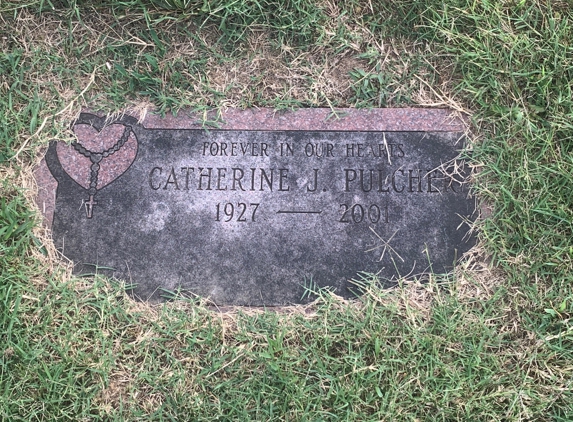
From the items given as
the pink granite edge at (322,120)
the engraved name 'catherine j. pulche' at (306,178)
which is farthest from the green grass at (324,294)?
the engraved name 'catherine j. pulche' at (306,178)

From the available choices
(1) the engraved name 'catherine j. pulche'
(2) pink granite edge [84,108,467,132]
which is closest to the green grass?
(2) pink granite edge [84,108,467,132]

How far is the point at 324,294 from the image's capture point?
7.79 ft

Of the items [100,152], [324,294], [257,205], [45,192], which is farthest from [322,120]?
[45,192]

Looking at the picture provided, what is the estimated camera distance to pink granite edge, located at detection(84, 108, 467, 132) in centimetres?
253

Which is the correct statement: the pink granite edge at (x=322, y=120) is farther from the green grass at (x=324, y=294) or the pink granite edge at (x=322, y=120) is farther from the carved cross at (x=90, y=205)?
the carved cross at (x=90, y=205)

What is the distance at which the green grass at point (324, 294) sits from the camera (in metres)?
2.25

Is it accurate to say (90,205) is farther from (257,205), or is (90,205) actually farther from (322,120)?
(322,120)

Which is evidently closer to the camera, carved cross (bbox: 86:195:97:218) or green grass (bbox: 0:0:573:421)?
green grass (bbox: 0:0:573:421)

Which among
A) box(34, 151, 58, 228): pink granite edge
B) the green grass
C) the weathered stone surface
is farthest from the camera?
box(34, 151, 58, 228): pink granite edge

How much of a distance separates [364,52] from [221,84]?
68 centimetres

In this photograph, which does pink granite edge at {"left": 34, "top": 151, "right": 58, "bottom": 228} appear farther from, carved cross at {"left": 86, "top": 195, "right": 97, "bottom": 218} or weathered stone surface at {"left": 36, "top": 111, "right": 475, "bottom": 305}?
→ carved cross at {"left": 86, "top": 195, "right": 97, "bottom": 218}

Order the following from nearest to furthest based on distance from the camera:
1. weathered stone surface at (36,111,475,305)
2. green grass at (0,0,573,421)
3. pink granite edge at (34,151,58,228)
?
green grass at (0,0,573,421), weathered stone surface at (36,111,475,305), pink granite edge at (34,151,58,228)

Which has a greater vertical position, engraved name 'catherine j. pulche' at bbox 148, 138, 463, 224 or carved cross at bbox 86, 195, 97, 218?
engraved name 'catherine j. pulche' at bbox 148, 138, 463, 224

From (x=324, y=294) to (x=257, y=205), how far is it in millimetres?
482
